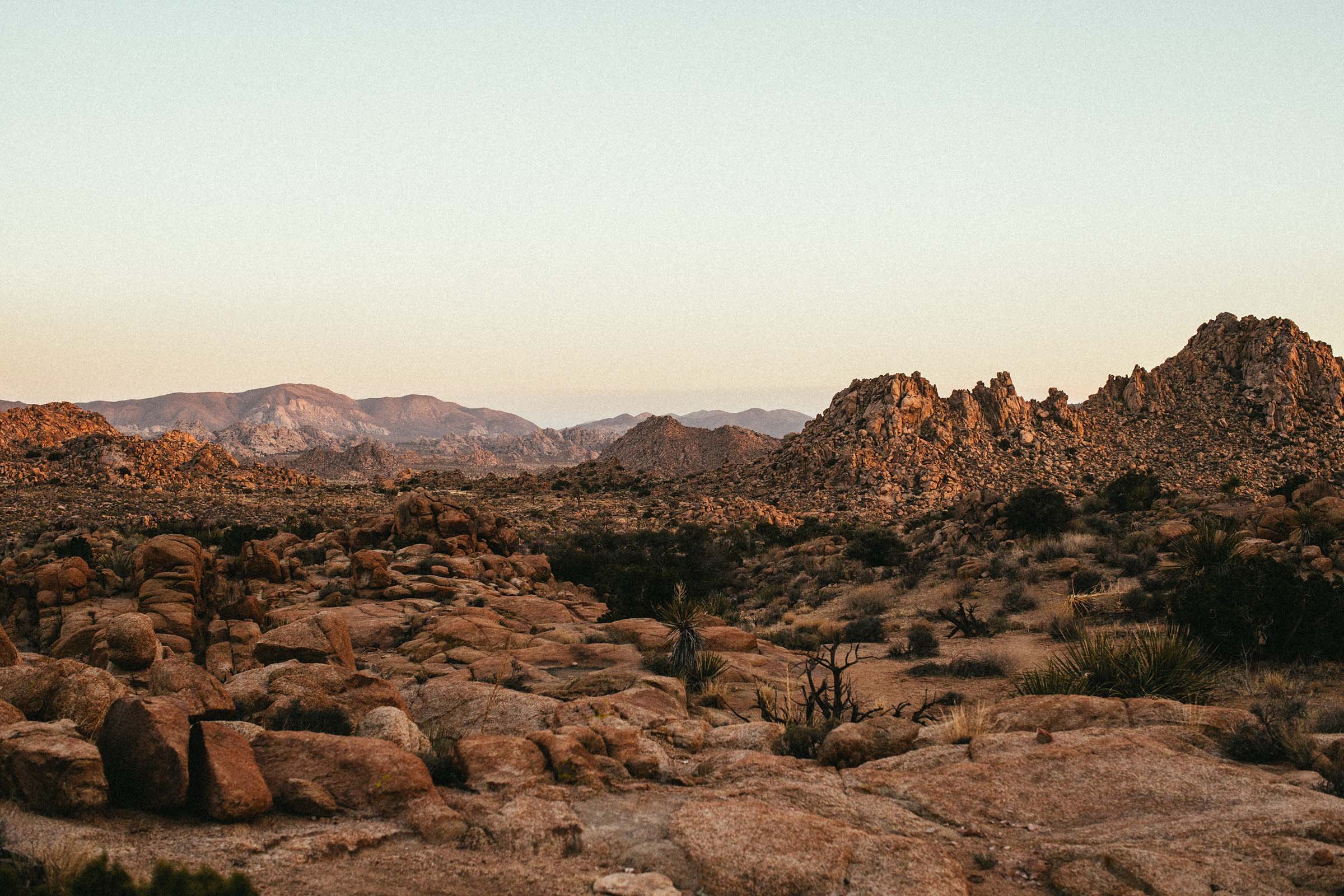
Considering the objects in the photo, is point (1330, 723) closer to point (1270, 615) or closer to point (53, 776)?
point (1270, 615)

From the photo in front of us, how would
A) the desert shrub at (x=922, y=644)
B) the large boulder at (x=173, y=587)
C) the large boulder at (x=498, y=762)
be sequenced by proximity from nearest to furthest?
the large boulder at (x=498, y=762), the large boulder at (x=173, y=587), the desert shrub at (x=922, y=644)

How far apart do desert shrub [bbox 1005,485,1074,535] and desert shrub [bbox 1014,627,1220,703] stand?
1428cm

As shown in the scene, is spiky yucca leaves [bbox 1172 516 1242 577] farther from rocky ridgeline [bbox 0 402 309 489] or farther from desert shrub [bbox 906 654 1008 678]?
rocky ridgeline [bbox 0 402 309 489]

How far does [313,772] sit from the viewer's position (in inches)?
262

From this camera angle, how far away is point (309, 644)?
1141 cm

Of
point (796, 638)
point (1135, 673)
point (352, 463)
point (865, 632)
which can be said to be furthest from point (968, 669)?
point (352, 463)

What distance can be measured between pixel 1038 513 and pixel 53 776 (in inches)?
1007

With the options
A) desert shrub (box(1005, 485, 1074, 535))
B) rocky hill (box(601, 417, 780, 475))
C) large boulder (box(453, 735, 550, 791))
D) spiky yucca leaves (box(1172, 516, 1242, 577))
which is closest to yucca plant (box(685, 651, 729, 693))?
large boulder (box(453, 735, 550, 791))

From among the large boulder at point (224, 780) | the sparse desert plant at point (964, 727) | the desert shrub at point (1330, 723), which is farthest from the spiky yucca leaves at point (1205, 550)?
the large boulder at point (224, 780)

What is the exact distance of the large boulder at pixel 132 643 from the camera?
34.7ft

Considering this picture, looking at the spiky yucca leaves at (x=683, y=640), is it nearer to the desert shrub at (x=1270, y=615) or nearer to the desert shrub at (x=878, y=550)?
the desert shrub at (x=1270, y=615)

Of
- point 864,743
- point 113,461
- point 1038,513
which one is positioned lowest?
point 864,743

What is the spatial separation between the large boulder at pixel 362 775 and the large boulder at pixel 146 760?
0.69m

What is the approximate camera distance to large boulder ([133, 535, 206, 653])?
13.4 m
